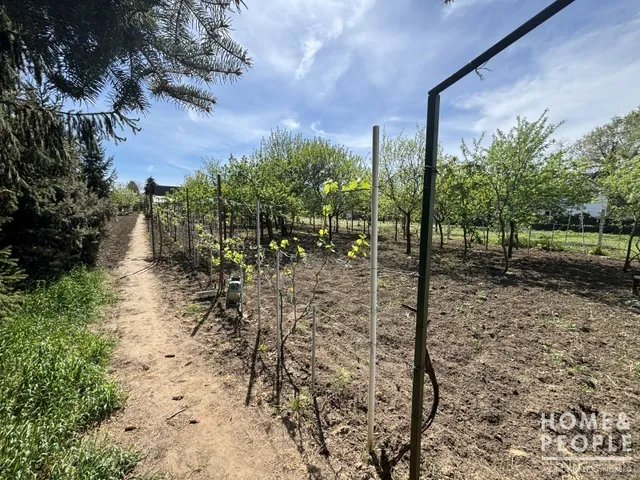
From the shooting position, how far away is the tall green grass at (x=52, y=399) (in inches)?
72.0

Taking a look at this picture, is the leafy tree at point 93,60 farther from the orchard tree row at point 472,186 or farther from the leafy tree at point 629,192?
the leafy tree at point 629,192

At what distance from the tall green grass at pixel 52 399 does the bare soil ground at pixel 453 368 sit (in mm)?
1064

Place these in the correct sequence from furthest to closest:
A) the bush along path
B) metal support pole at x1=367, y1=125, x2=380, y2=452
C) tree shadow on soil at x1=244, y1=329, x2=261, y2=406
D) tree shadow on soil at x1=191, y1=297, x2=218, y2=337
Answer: tree shadow on soil at x1=191, y1=297, x2=218, y2=337 < tree shadow on soil at x1=244, y1=329, x2=261, y2=406 < the bush along path < metal support pole at x1=367, y1=125, x2=380, y2=452

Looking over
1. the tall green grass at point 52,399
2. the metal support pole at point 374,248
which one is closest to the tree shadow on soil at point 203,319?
the tall green grass at point 52,399

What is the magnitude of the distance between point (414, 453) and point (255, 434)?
134 cm

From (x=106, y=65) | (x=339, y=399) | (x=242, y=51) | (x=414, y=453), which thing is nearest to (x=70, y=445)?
(x=339, y=399)

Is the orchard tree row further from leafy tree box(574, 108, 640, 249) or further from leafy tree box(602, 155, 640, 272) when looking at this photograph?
leafy tree box(574, 108, 640, 249)

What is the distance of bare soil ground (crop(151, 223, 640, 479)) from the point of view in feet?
7.10

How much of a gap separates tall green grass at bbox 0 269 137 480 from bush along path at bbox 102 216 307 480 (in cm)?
19

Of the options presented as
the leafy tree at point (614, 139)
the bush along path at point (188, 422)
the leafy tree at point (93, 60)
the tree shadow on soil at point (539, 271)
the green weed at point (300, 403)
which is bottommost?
the bush along path at point (188, 422)

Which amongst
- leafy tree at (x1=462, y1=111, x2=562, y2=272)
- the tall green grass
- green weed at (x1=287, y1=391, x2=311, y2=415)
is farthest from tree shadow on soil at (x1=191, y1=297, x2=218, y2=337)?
leafy tree at (x1=462, y1=111, x2=562, y2=272)

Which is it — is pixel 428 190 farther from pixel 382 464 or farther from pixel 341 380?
pixel 341 380

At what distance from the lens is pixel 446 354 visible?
11.7 feet

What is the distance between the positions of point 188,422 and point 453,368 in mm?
2695
